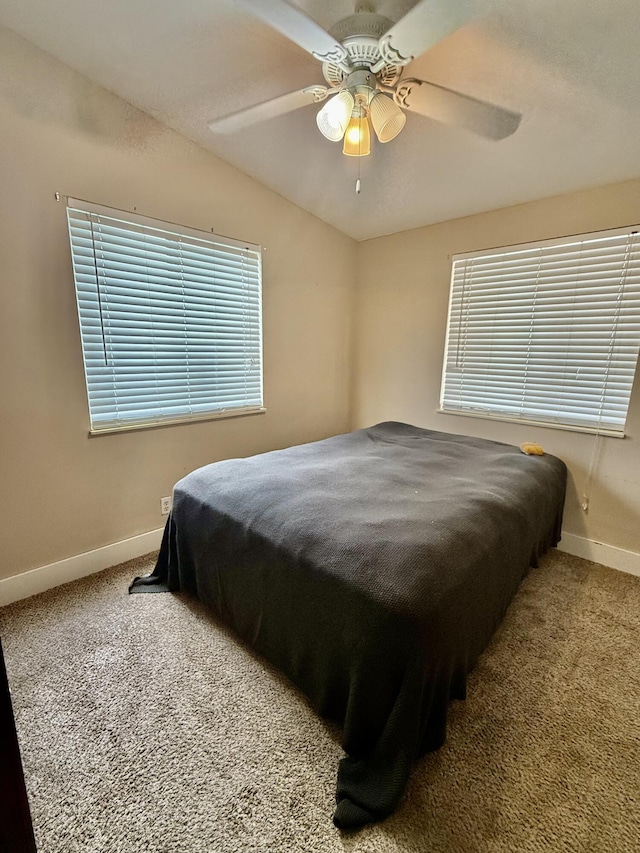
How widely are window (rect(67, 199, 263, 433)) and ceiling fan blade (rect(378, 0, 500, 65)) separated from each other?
1537 millimetres

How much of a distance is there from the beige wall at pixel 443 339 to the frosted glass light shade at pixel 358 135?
1387 millimetres

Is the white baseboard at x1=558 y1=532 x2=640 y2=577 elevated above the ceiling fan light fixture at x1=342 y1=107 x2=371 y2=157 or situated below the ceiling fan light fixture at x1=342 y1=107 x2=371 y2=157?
below

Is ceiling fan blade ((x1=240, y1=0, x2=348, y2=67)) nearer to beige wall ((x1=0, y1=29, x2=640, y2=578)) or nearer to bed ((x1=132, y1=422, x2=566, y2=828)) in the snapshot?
beige wall ((x1=0, y1=29, x2=640, y2=578))

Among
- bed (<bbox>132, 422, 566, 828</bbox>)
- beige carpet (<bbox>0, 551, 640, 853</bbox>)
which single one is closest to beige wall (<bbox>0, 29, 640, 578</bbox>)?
bed (<bbox>132, 422, 566, 828</bbox>)

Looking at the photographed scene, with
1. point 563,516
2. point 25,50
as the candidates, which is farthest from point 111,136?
point 563,516

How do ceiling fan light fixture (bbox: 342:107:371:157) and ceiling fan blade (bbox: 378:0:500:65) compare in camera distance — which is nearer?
ceiling fan blade (bbox: 378:0:500:65)

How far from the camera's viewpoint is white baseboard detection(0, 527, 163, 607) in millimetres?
1910

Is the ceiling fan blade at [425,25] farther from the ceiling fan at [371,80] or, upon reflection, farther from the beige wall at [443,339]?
the beige wall at [443,339]

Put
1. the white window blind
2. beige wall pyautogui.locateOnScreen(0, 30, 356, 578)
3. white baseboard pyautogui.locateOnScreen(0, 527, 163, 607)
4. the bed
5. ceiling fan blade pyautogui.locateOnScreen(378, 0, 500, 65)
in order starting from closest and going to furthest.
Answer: ceiling fan blade pyautogui.locateOnScreen(378, 0, 500, 65)
the bed
beige wall pyautogui.locateOnScreen(0, 30, 356, 578)
white baseboard pyautogui.locateOnScreen(0, 527, 163, 607)
the white window blind

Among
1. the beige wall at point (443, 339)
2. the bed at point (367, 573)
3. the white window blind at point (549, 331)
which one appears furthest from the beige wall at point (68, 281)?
the white window blind at point (549, 331)

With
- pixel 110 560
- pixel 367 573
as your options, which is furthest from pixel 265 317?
pixel 367 573

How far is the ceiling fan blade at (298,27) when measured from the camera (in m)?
0.96

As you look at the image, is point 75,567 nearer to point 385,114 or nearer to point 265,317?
point 265,317

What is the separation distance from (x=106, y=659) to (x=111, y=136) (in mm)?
2513
